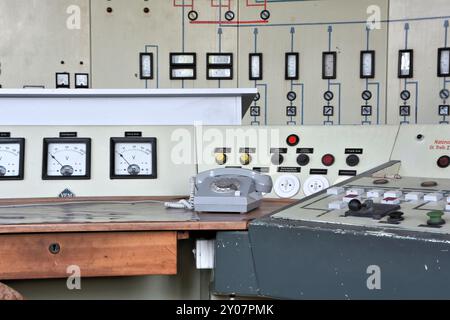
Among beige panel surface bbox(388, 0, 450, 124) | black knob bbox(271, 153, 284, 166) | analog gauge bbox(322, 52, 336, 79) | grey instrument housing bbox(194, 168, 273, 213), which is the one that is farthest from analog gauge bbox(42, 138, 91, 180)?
beige panel surface bbox(388, 0, 450, 124)

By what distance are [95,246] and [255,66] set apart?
8.96ft

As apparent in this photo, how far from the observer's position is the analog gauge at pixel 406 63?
360cm

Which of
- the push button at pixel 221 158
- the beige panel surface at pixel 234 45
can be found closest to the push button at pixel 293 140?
the push button at pixel 221 158

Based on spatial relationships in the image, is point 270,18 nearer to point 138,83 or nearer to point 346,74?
point 346,74

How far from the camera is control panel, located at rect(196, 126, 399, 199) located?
5.78 feet

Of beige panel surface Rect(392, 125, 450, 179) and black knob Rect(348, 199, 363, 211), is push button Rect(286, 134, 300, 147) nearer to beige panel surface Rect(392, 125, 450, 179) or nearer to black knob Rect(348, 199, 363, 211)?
beige panel surface Rect(392, 125, 450, 179)

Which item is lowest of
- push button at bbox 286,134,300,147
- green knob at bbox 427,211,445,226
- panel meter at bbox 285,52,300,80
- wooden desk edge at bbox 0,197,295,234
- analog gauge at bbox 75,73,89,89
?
wooden desk edge at bbox 0,197,295,234

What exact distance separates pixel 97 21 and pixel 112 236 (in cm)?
284

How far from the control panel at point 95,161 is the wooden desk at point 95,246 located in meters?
0.55

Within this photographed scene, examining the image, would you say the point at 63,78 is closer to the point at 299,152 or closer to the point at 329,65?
the point at 329,65

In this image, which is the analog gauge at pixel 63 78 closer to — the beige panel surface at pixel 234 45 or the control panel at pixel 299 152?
the beige panel surface at pixel 234 45

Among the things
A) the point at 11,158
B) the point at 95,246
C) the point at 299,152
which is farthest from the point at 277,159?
the point at 11,158

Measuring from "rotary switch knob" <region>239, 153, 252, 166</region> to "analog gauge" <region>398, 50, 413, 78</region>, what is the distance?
2.23 metres
